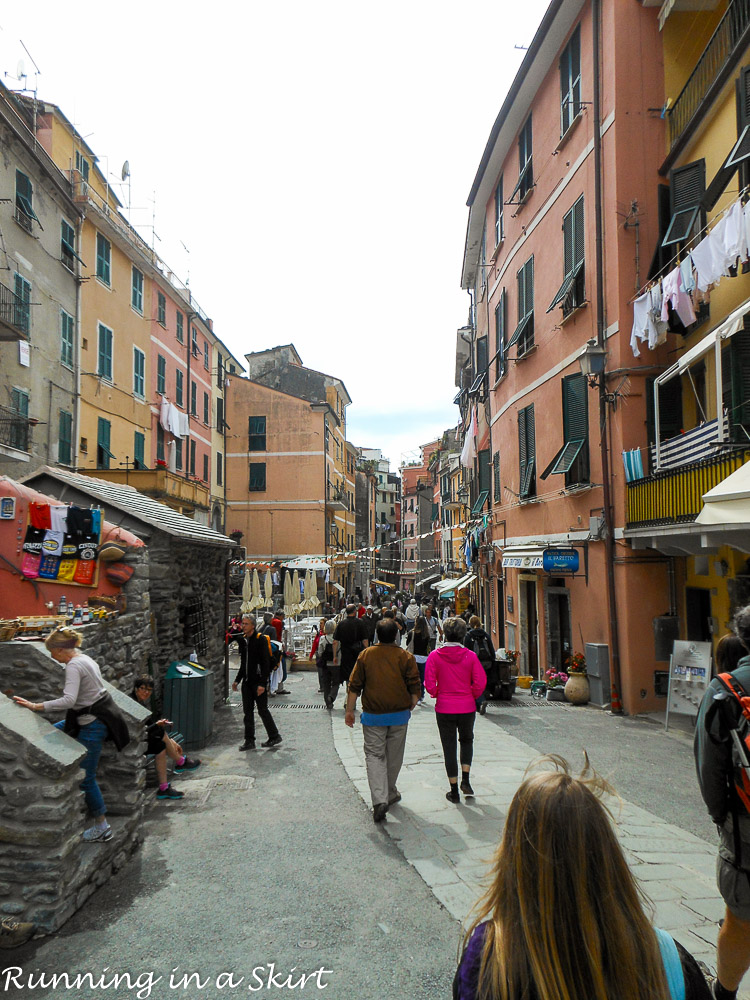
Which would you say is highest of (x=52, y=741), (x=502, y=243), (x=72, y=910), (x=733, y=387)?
(x=502, y=243)

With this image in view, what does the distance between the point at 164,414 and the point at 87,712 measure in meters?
23.8

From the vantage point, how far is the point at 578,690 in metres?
12.5

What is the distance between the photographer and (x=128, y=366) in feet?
81.1

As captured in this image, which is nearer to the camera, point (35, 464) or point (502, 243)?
point (35, 464)

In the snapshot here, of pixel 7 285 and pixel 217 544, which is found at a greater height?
pixel 7 285

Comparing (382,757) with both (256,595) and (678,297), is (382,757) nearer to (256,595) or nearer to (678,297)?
(678,297)

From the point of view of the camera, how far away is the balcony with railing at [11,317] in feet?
54.5

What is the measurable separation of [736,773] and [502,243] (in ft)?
61.8

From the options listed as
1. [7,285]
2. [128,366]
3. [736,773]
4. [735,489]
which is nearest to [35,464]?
[7,285]

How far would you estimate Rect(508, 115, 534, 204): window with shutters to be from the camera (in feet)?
55.4

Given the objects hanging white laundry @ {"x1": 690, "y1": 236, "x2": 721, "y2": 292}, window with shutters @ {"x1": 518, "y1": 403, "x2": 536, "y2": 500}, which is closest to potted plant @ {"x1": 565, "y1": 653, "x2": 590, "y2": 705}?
window with shutters @ {"x1": 518, "y1": 403, "x2": 536, "y2": 500}

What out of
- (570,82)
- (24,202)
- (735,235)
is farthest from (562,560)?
(24,202)

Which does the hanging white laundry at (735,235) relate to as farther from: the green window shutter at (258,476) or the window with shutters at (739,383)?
the green window shutter at (258,476)

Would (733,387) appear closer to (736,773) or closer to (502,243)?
(736,773)
